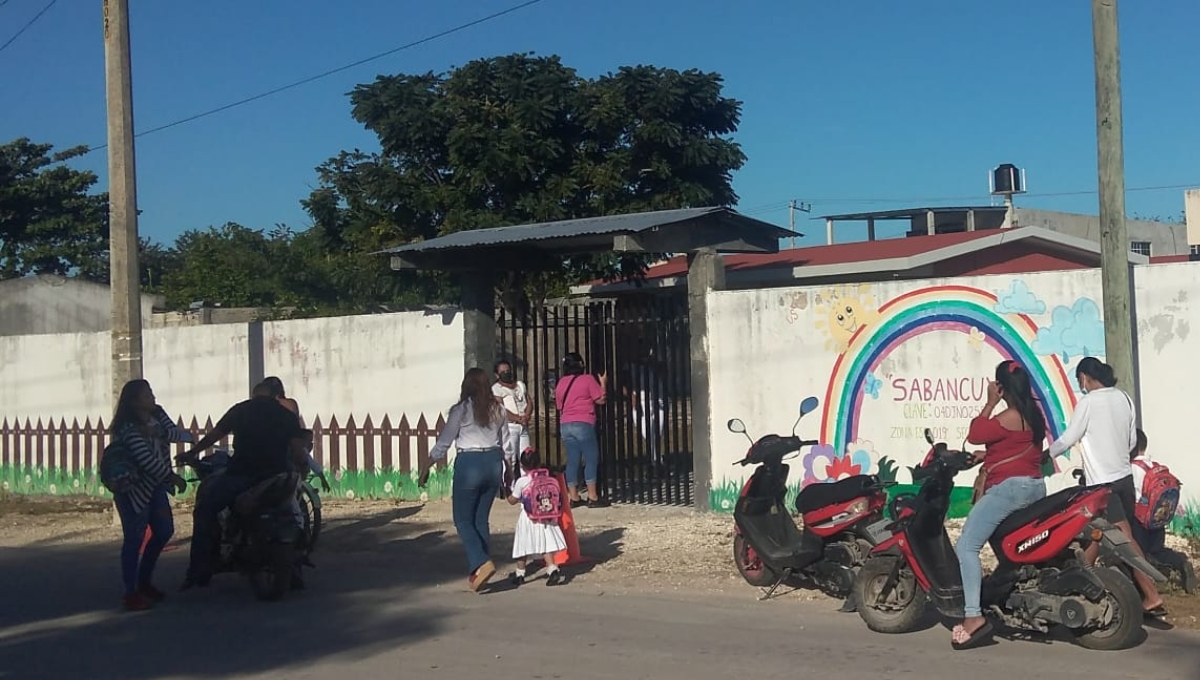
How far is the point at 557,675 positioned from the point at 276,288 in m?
35.8

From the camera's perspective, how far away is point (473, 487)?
29.9 feet

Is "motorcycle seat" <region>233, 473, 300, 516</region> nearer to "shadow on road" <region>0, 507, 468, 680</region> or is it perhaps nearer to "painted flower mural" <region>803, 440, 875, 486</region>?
"shadow on road" <region>0, 507, 468, 680</region>

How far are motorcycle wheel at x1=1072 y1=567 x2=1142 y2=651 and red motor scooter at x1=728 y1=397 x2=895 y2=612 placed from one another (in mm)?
1523

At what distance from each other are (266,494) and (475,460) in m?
1.53

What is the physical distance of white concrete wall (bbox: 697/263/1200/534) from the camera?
32.7 ft

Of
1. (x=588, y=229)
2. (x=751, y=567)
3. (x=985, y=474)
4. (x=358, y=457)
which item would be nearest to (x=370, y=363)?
(x=358, y=457)

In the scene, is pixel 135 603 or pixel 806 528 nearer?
pixel 806 528

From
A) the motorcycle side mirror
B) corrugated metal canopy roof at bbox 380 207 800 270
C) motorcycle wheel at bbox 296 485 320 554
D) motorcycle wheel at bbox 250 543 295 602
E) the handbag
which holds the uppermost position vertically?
corrugated metal canopy roof at bbox 380 207 800 270

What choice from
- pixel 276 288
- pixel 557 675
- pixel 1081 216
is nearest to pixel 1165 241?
pixel 1081 216

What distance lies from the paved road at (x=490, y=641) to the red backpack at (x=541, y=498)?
57 cm

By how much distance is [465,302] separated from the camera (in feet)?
46.3

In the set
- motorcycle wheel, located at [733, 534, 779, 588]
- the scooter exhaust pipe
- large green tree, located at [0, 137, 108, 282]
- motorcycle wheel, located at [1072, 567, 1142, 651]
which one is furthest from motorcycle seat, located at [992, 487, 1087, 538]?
large green tree, located at [0, 137, 108, 282]

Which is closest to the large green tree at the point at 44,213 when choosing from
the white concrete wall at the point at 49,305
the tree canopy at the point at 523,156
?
the white concrete wall at the point at 49,305

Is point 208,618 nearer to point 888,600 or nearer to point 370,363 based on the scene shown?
point 888,600
